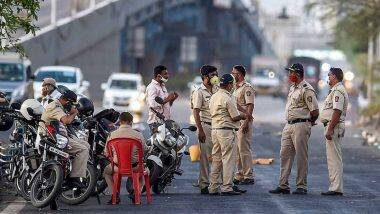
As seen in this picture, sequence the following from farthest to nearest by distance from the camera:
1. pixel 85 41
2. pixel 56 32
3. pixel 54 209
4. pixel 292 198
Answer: pixel 85 41
pixel 56 32
pixel 292 198
pixel 54 209

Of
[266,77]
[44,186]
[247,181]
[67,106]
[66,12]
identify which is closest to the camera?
[44,186]

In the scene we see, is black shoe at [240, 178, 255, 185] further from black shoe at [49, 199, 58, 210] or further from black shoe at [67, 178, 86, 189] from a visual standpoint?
black shoe at [49, 199, 58, 210]

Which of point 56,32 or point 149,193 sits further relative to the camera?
point 56,32

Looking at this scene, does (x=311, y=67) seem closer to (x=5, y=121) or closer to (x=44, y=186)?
(x=5, y=121)

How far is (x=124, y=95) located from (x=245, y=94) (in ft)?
103

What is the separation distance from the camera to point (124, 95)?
175 feet

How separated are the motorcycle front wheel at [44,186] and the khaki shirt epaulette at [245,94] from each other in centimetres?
575

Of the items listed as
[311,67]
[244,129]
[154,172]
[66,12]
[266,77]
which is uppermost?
[66,12]

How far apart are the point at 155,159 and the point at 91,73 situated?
188 ft

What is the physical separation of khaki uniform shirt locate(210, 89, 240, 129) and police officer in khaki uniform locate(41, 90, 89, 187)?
2633 mm

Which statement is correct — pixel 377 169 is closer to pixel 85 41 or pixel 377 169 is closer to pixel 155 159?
pixel 155 159

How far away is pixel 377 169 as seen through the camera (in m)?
26.2

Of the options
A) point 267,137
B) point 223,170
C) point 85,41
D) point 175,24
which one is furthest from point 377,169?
point 175,24

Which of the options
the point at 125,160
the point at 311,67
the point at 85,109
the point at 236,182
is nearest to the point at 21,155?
the point at 125,160
